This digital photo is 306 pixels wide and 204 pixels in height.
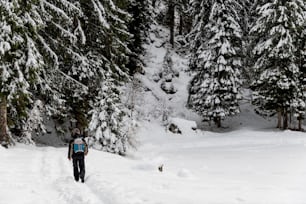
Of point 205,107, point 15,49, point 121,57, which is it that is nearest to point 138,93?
point 205,107

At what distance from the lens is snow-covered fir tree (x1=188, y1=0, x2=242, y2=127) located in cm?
2588

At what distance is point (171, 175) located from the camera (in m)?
11.7

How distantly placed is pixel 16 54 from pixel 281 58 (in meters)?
16.5

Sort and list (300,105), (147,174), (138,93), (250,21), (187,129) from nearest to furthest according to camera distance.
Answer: (147,174) < (300,105) < (187,129) < (138,93) < (250,21)

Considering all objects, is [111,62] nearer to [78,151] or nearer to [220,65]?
[220,65]

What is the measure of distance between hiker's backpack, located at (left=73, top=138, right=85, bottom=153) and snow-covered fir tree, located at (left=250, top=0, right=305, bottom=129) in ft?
54.7

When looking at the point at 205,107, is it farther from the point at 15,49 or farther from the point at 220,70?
the point at 15,49

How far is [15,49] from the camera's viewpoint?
14.8 meters

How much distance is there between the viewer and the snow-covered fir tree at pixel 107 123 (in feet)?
57.1

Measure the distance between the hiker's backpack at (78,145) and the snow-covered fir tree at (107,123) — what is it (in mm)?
7043

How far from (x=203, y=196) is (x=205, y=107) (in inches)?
754

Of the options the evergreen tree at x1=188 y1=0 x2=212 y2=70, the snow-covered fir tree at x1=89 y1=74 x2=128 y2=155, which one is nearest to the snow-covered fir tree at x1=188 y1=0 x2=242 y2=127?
the evergreen tree at x1=188 y1=0 x2=212 y2=70

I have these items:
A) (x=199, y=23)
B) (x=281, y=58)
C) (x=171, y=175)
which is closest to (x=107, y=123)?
(x=171, y=175)

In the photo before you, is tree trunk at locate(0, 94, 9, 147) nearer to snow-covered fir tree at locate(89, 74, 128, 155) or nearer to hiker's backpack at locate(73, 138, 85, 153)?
snow-covered fir tree at locate(89, 74, 128, 155)
